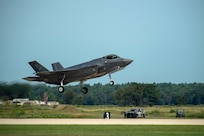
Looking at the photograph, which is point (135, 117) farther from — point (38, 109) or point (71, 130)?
point (71, 130)

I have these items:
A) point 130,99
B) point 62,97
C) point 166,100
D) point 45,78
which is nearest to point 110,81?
point 45,78

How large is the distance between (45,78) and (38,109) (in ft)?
61.7

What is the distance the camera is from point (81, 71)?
194 feet

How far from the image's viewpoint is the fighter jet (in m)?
58.2

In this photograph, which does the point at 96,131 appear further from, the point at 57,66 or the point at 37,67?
the point at 37,67

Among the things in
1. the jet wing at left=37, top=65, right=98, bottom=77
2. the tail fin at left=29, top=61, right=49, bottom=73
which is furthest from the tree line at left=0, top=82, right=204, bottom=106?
the jet wing at left=37, top=65, right=98, bottom=77

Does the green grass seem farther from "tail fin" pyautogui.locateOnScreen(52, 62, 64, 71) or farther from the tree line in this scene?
the tree line

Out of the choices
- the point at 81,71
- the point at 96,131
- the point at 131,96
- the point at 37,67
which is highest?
the point at 131,96

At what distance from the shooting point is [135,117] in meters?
66.6

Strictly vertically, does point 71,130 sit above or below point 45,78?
below

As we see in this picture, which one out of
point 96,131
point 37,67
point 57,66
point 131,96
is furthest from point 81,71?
point 131,96

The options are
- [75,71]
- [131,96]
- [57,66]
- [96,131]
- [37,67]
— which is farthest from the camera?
[131,96]

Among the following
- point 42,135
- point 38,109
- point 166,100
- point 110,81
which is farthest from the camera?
point 166,100

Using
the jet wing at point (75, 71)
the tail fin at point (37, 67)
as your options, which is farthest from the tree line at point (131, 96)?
the jet wing at point (75, 71)
